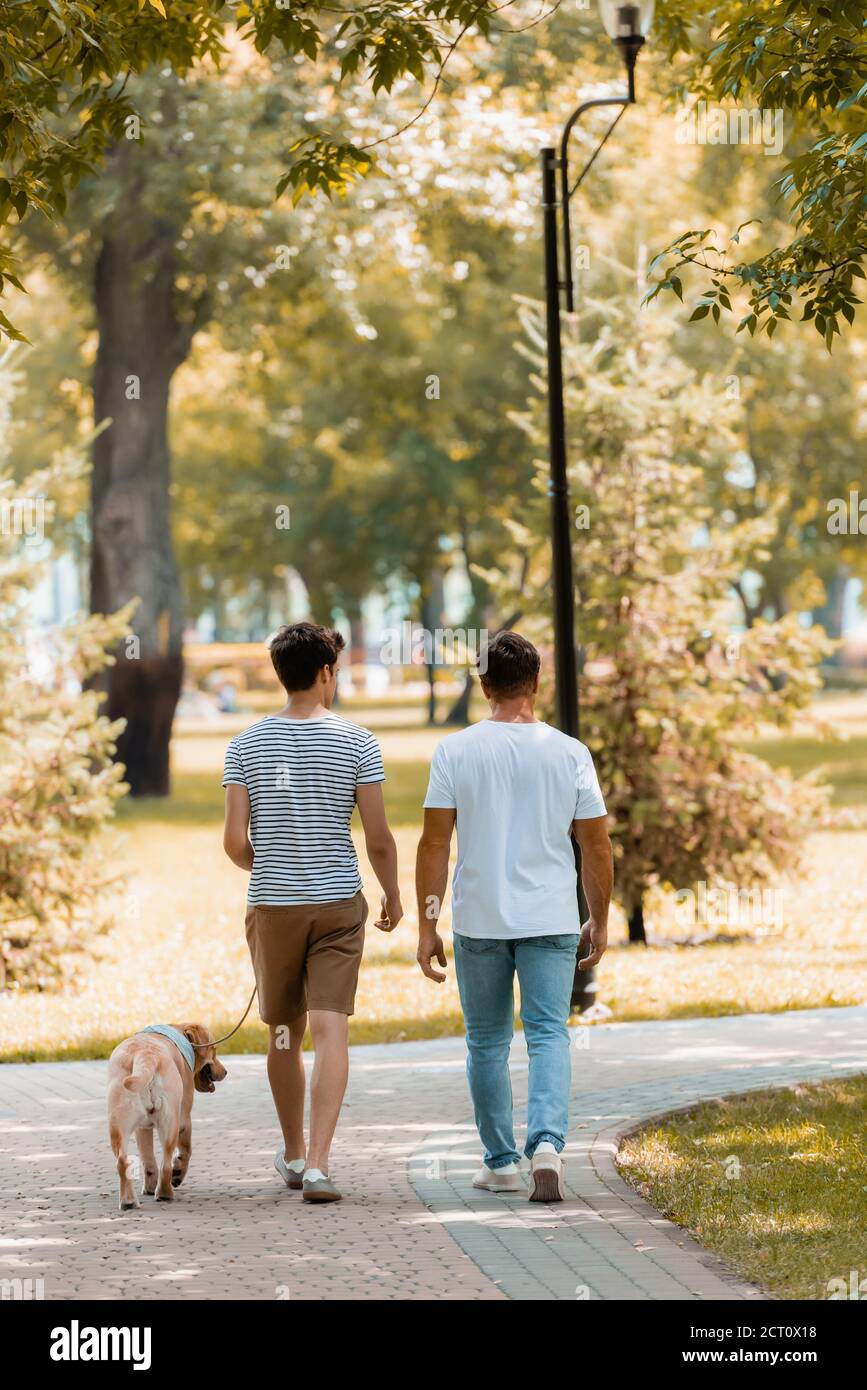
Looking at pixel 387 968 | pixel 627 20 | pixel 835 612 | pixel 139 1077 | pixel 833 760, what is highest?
pixel 627 20

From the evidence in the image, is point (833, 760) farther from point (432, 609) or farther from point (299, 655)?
point (299, 655)

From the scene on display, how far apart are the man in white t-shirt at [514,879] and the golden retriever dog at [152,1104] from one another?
939 mm

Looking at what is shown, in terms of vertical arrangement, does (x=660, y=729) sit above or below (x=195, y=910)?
above

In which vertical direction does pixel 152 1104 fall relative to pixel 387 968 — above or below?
above

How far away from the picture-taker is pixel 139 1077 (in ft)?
20.9

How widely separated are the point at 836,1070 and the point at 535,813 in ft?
10.4

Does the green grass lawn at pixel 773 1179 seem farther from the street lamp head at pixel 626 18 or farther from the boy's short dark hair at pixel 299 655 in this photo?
the street lamp head at pixel 626 18

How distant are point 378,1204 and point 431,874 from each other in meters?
1.13

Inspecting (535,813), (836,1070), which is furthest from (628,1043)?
(535,813)

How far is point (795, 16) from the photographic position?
8.20 m

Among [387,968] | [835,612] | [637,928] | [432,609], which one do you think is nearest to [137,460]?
[637,928]

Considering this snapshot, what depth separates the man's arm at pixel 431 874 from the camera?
654 centimetres

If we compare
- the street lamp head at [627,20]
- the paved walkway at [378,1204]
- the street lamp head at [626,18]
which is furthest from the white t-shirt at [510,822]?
the street lamp head at [626,18]
